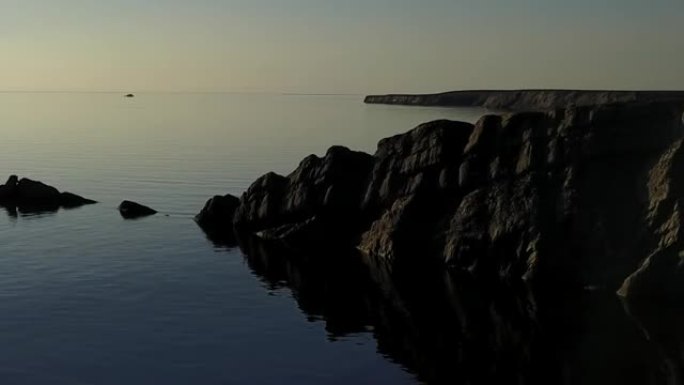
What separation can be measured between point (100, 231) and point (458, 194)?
3011 centimetres

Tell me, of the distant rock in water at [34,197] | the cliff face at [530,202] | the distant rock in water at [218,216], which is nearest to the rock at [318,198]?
the cliff face at [530,202]

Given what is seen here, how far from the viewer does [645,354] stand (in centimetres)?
3894

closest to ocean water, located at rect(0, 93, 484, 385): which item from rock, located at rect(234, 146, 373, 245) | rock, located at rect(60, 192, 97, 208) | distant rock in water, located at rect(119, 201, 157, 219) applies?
distant rock in water, located at rect(119, 201, 157, 219)

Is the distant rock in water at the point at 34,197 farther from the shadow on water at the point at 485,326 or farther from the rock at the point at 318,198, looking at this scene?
the shadow on water at the point at 485,326

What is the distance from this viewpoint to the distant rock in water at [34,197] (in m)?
83.8

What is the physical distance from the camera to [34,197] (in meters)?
85.2

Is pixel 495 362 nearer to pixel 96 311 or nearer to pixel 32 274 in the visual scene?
pixel 96 311

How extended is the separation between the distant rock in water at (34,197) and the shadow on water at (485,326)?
32.4 meters

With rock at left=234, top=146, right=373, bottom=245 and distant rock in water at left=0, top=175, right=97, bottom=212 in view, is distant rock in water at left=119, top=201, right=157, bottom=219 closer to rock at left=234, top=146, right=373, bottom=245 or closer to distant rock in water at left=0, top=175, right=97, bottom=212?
distant rock in water at left=0, top=175, right=97, bottom=212

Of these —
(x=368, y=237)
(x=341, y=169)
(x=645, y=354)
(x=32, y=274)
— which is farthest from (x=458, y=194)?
(x=32, y=274)

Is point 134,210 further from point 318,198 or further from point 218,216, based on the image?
point 318,198

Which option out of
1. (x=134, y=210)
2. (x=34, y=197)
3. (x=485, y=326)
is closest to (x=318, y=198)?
(x=134, y=210)

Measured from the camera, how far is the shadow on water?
36969mm

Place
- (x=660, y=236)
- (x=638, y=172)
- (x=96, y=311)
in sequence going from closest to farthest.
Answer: (x=96, y=311)
(x=660, y=236)
(x=638, y=172)
